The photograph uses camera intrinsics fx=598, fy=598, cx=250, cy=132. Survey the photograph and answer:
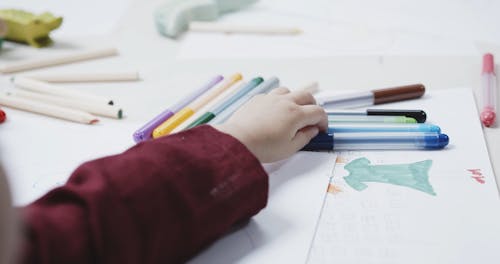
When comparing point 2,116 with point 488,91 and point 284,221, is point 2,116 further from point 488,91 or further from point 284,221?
point 488,91

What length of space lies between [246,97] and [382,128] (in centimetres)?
14

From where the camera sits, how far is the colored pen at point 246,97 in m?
0.54

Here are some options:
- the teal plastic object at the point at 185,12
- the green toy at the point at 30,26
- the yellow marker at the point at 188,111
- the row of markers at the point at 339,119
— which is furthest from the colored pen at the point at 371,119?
the green toy at the point at 30,26

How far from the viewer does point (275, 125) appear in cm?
48

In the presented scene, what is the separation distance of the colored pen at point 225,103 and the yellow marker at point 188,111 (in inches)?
0.7

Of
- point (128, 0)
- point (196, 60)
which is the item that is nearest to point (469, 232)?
point (196, 60)

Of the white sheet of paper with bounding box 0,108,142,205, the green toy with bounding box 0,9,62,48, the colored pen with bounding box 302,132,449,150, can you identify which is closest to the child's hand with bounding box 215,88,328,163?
the colored pen with bounding box 302,132,449,150

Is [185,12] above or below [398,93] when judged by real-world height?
above

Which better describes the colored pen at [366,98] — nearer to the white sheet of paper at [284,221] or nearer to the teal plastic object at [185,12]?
the white sheet of paper at [284,221]

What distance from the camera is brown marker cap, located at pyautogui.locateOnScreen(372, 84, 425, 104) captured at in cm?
58

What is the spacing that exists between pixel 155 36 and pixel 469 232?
50 centimetres

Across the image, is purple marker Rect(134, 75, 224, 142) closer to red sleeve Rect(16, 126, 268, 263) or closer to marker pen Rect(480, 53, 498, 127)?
red sleeve Rect(16, 126, 268, 263)

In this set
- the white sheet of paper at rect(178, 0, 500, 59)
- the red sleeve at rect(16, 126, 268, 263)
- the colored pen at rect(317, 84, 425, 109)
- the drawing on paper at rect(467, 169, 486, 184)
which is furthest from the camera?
the white sheet of paper at rect(178, 0, 500, 59)

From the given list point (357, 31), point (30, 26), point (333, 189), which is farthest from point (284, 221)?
point (30, 26)
